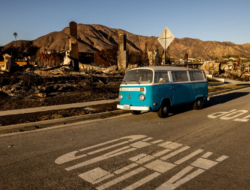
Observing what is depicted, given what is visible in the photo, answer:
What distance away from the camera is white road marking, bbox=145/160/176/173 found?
399 cm

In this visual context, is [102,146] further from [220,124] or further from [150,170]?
[220,124]

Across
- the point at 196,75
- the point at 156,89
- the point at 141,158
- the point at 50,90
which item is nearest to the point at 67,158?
the point at 141,158

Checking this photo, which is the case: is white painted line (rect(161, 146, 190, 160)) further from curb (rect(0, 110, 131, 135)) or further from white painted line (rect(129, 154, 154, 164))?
curb (rect(0, 110, 131, 135))

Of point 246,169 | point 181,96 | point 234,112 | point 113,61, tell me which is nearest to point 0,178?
point 246,169

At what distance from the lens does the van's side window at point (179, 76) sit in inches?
345

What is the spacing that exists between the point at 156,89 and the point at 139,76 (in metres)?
0.87

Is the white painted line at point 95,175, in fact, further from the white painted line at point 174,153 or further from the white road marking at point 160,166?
the white painted line at point 174,153

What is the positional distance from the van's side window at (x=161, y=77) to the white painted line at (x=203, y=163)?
399cm

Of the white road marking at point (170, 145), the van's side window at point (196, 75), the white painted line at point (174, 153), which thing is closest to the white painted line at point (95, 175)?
the white painted line at point (174, 153)

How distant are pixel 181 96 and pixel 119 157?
5181 millimetres

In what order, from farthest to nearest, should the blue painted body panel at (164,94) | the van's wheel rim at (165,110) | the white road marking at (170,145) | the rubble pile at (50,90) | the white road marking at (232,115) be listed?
1. the rubble pile at (50,90)
2. the white road marking at (232,115)
3. the van's wheel rim at (165,110)
4. the blue painted body panel at (164,94)
5. the white road marking at (170,145)

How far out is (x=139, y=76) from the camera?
8289 mm

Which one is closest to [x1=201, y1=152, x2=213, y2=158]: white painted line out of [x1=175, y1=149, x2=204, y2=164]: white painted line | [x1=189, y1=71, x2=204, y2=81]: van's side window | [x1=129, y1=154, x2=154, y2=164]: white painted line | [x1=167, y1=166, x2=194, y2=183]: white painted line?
[x1=175, y1=149, x2=204, y2=164]: white painted line

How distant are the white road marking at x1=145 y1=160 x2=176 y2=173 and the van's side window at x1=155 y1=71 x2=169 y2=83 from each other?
412cm
